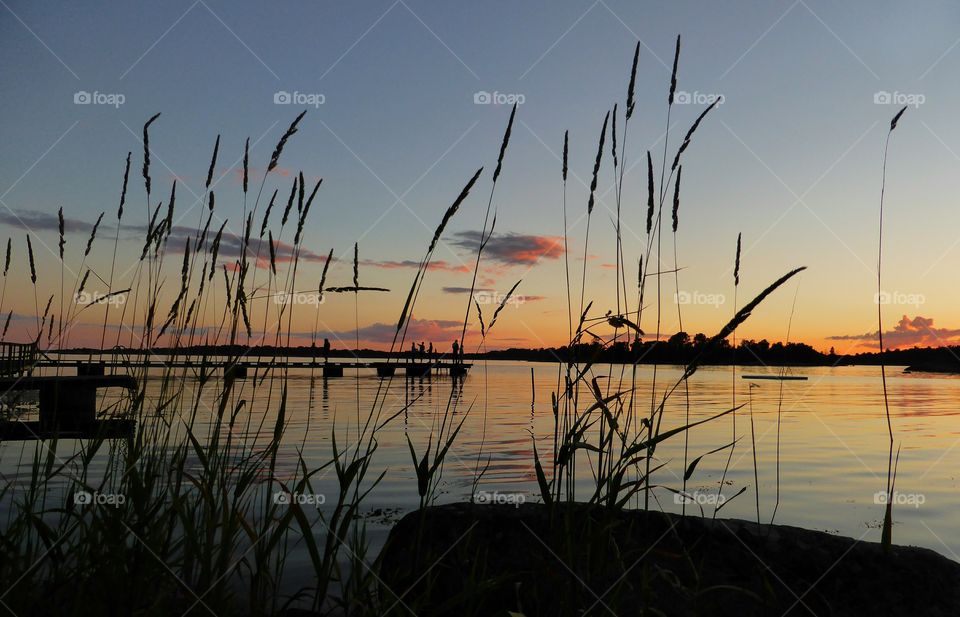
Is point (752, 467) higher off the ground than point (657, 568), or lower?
lower

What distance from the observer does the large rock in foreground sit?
2219mm

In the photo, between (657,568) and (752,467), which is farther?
(752,467)

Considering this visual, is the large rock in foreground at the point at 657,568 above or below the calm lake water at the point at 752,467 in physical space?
above

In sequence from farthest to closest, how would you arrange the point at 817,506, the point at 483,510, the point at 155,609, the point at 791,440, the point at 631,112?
the point at 791,440 → the point at 817,506 → the point at 483,510 → the point at 631,112 → the point at 155,609

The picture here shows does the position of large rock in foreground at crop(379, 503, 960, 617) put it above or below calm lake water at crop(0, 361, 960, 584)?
above

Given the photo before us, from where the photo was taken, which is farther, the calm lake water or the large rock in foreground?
the calm lake water

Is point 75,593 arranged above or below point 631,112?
below

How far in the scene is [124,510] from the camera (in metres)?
2.30

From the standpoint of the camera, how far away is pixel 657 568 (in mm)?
2230

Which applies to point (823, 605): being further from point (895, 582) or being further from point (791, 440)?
point (791, 440)

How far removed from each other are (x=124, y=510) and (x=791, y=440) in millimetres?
12491

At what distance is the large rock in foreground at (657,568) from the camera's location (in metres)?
2.22

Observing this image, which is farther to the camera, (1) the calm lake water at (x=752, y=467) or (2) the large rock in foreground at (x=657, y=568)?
(1) the calm lake water at (x=752, y=467)

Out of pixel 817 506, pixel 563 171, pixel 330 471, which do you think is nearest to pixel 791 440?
pixel 817 506
